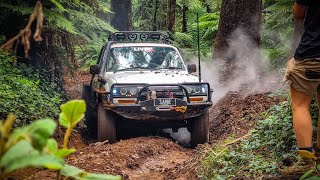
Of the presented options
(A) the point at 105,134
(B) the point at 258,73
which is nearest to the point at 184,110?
(A) the point at 105,134

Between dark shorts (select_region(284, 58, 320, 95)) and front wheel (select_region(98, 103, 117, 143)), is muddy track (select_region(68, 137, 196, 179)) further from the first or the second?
dark shorts (select_region(284, 58, 320, 95))

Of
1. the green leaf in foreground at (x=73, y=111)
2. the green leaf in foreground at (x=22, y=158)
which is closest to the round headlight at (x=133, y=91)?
the green leaf in foreground at (x=73, y=111)

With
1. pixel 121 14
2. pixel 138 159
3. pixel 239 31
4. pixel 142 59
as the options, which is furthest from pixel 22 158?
pixel 121 14

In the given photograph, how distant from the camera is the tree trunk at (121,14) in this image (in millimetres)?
17406

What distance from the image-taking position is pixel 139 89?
7410mm

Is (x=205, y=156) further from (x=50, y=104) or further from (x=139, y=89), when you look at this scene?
(x=50, y=104)

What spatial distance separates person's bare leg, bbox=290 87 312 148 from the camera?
3.89 metres

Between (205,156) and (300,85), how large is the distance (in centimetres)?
211

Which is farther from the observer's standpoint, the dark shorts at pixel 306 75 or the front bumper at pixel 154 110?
the front bumper at pixel 154 110

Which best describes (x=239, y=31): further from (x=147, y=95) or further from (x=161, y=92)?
(x=147, y=95)

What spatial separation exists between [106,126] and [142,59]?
6.30ft

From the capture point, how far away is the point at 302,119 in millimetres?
3955

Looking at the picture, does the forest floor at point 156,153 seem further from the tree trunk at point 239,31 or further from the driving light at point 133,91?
the tree trunk at point 239,31

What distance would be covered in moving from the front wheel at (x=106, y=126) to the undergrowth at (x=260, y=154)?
2.22 m
